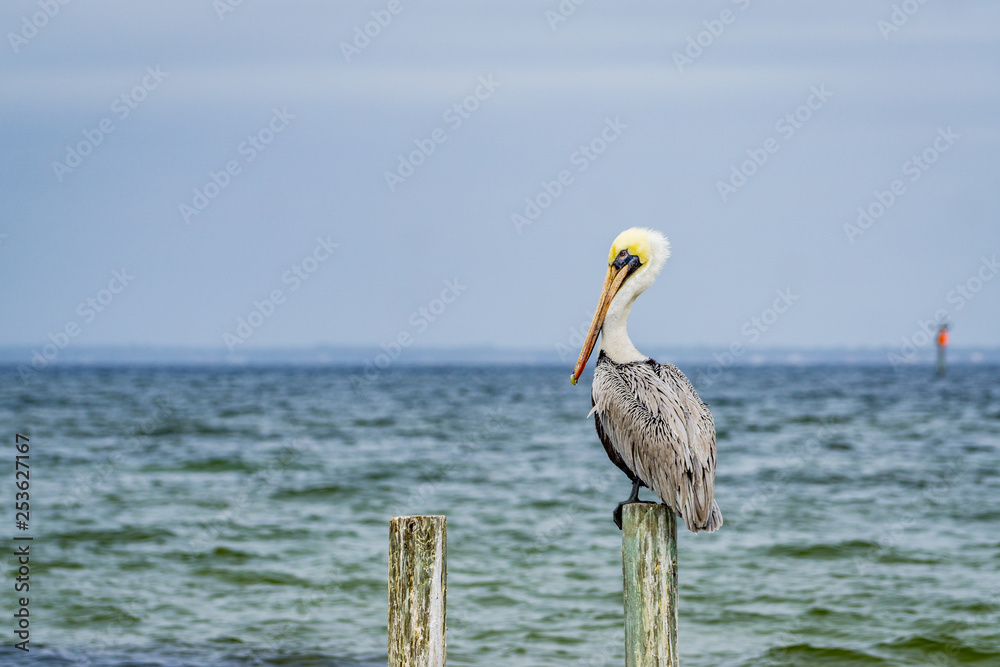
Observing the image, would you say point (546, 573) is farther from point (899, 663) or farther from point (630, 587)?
point (630, 587)

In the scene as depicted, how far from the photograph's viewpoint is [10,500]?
15.3 m

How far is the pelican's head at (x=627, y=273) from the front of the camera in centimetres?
544

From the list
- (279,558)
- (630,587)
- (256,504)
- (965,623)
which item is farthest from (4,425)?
(630,587)

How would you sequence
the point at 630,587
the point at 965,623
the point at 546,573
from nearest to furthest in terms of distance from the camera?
the point at 630,587
the point at 965,623
the point at 546,573

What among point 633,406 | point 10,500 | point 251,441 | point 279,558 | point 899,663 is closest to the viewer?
point 633,406

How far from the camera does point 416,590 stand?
182 inches

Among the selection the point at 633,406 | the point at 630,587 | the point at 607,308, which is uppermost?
the point at 607,308

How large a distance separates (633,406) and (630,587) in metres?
0.86

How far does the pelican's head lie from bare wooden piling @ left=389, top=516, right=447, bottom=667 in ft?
4.20

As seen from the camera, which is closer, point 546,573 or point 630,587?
point 630,587

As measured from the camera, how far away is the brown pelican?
16.2 feet

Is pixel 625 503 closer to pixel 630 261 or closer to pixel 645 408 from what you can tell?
pixel 645 408

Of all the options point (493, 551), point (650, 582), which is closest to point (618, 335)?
point (650, 582)

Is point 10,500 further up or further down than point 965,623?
further up
